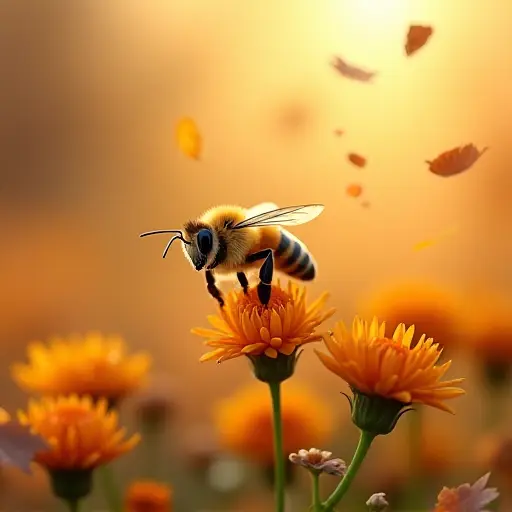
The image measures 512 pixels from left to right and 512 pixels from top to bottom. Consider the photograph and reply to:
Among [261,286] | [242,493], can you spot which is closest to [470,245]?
[242,493]

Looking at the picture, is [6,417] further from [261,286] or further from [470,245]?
[470,245]

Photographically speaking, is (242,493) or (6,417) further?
(242,493)

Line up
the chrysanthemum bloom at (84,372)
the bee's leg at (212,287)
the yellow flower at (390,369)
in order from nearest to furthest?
the yellow flower at (390,369)
the bee's leg at (212,287)
the chrysanthemum bloom at (84,372)

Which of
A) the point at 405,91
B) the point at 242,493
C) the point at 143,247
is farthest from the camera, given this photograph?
the point at 143,247


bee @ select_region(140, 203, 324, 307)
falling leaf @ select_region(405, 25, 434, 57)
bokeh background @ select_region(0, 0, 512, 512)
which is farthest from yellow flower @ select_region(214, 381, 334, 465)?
falling leaf @ select_region(405, 25, 434, 57)

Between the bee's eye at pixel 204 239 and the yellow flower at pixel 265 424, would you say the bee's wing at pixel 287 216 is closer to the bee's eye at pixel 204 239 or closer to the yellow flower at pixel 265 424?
the bee's eye at pixel 204 239

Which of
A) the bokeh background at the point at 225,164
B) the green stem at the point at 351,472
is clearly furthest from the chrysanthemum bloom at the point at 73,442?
the bokeh background at the point at 225,164

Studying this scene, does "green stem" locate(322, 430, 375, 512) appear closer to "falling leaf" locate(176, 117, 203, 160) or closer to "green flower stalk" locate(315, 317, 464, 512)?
"green flower stalk" locate(315, 317, 464, 512)
